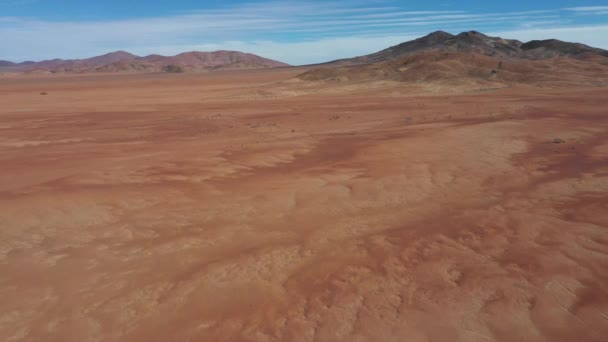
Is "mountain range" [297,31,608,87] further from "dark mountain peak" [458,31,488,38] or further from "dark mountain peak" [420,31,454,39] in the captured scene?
"dark mountain peak" [420,31,454,39]

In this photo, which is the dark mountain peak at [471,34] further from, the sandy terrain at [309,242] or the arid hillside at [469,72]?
the sandy terrain at [309,242]

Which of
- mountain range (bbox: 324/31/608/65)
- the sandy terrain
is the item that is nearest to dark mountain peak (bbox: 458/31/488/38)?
mountain range (bbox: 324/31/608/65)

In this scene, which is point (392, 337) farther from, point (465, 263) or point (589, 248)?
point (589, 248)

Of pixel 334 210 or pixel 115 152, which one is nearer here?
pixel 334 210

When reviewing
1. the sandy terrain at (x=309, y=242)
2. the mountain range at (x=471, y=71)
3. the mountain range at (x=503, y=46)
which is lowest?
the sandy terrain at (x=309, y=242)

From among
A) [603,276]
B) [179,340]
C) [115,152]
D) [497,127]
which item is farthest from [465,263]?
[497,127]

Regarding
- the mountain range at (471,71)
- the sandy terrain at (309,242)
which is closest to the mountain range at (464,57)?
the mountain range at (471,71)

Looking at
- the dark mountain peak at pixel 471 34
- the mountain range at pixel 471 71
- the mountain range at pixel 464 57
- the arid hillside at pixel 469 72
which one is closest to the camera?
the arid hillside at pixel 469 72

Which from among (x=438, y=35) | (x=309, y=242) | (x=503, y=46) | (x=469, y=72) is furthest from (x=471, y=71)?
(x=438, y=35)
